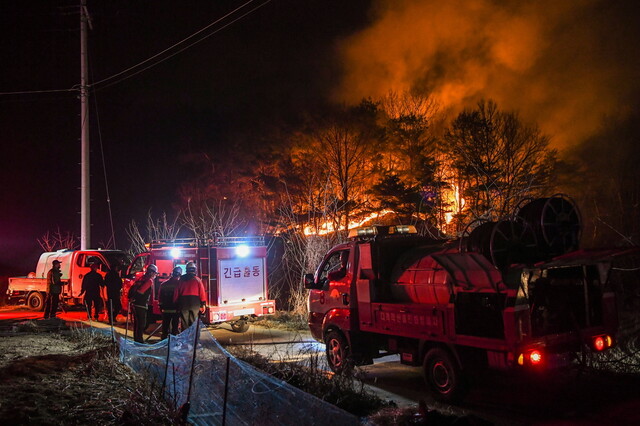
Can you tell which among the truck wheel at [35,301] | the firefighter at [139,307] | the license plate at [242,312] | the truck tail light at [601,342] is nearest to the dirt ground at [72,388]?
the firefighter at [139,307]

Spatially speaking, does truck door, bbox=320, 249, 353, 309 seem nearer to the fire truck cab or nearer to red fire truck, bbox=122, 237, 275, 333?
the fire truck cab

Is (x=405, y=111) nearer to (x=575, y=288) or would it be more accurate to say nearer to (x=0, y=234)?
(x=575, y=288)

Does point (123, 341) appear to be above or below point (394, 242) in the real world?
below

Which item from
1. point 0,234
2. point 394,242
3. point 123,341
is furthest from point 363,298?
point 0,234

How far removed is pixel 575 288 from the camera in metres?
7.13

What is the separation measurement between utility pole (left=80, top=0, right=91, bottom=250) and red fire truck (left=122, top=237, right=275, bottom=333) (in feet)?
20.3

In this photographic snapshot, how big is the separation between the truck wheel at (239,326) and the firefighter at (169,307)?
3.35 metres

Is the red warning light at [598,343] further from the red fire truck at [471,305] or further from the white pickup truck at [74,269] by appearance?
the white pickup truck at [74,269]

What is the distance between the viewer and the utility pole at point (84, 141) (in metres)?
18.8

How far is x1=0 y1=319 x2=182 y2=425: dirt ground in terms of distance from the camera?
6.03m

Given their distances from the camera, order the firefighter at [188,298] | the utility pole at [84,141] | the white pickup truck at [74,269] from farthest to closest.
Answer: the utility pole at [84,141]
the white pickup truck at [74,269]
the firefighter at [188,298]

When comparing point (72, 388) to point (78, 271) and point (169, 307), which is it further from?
point (78, 271)

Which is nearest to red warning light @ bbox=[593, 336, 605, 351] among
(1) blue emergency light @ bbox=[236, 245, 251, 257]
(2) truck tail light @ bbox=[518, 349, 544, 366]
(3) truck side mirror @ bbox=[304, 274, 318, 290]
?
(2) truck tail light @ bbox=[518, 349, 544, 366]

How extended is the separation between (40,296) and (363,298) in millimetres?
16334
